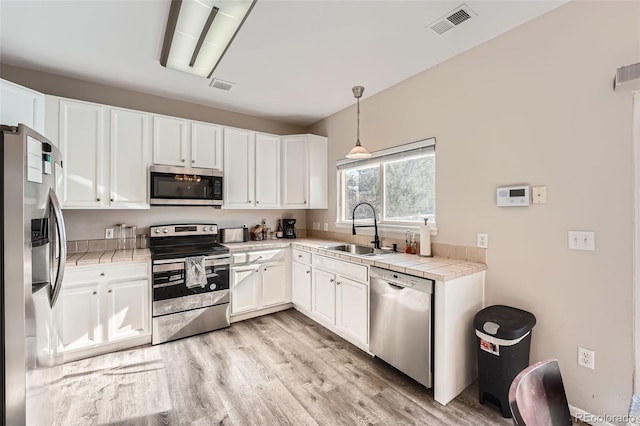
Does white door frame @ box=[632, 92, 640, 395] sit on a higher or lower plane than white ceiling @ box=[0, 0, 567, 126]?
lower

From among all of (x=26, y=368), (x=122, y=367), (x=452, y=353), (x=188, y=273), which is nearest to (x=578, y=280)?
(x=452, y=353)

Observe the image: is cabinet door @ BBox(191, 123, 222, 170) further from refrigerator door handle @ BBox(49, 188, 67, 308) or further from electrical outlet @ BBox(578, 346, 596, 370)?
electrical outlet @ BBox(578, 346, 596, 370)

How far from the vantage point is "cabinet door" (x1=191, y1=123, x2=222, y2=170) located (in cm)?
330

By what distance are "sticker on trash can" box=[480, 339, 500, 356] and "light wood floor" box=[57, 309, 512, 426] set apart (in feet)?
1.39

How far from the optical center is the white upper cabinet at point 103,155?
2.64 m

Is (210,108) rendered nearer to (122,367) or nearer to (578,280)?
(122,367)

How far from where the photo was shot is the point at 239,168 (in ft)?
Result: 11.9

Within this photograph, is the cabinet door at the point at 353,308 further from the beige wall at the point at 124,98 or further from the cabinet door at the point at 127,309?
the beige wall at the point at 124,98

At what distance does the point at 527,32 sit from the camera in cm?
198

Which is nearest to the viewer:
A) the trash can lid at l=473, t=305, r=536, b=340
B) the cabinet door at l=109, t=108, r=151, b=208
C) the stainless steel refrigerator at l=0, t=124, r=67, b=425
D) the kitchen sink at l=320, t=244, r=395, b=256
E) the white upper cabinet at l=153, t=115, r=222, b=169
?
the stainless steel refrigerator at l=0, t=124, r=67, b=425

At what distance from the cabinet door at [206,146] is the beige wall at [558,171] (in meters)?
2.58

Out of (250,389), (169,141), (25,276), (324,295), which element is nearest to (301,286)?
(324,295)

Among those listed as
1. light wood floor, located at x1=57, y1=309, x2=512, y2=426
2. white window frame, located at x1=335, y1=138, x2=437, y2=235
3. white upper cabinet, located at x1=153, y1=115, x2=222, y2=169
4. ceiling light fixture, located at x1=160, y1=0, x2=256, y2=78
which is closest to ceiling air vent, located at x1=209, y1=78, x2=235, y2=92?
ceiling light fixture, located at x1=160, y1=0, x2=256, y2=78

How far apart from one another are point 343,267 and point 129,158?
253 cm
